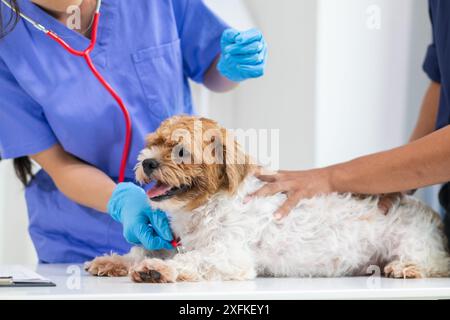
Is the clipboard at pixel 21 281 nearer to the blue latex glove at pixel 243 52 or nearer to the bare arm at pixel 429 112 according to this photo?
the blue latex glove at pixel 243 52

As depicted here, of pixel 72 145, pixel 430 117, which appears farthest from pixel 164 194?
pixel 430 117

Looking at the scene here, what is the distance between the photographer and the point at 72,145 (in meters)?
1.66

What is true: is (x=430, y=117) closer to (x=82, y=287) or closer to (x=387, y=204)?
(x=387, y=204)

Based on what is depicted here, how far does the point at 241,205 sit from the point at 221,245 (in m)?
0.11

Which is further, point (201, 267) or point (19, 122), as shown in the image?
point (19, 122)

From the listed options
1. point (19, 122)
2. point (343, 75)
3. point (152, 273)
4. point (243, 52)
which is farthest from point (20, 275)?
point (343, 75)

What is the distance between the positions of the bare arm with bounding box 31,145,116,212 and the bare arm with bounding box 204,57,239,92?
17.8 inches

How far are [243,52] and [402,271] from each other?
24.9 inches

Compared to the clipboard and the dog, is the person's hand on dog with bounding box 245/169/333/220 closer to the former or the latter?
the dog

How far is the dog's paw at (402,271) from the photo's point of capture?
4.64 ft

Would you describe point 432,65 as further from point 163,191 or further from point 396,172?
point 163,191

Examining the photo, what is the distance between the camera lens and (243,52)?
5.20 ft

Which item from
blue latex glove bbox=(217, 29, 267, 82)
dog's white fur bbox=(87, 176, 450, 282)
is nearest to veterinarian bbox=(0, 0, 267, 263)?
blue latex glove bbox=(217, 29, 267, 82)

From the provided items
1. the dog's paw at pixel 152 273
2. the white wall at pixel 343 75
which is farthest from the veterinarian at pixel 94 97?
the white wall at pixel 343 75
